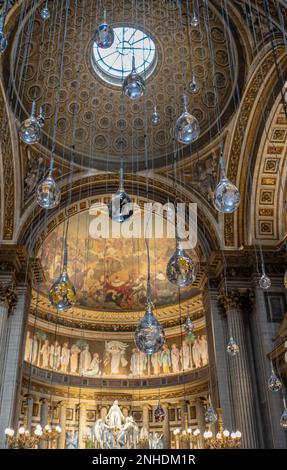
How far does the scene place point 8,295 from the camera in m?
14.4

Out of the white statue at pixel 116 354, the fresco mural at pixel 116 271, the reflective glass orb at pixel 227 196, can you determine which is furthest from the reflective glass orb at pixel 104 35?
the white statue at pixel 116 354

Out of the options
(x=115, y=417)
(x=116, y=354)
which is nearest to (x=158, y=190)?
(x=116, y=354)

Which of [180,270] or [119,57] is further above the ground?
[119,57]

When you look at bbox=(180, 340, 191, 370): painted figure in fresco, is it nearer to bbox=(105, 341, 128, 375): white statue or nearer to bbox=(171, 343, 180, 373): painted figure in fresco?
bbox=(171, 343, 180, 373): painted figure in fresco

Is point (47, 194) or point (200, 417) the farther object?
point (200, 417)

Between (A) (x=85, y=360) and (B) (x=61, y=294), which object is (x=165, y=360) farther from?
(B) (x=61, y=294)

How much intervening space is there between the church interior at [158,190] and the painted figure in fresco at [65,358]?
0.06 m

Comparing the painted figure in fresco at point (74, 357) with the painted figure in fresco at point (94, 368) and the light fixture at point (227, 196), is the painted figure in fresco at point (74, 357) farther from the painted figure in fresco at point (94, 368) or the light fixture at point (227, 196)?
the light fixture at point (227, 196)

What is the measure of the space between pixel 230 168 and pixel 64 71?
6411 millimetres

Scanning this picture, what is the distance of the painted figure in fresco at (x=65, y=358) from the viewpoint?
68.0 feet

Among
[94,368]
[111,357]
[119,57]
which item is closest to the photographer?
[119,57]

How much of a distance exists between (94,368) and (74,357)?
1.04 metres

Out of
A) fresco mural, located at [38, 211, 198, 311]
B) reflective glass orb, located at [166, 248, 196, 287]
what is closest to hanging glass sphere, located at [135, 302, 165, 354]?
reflective glass orb, located at [166, 248, 196, 287]
